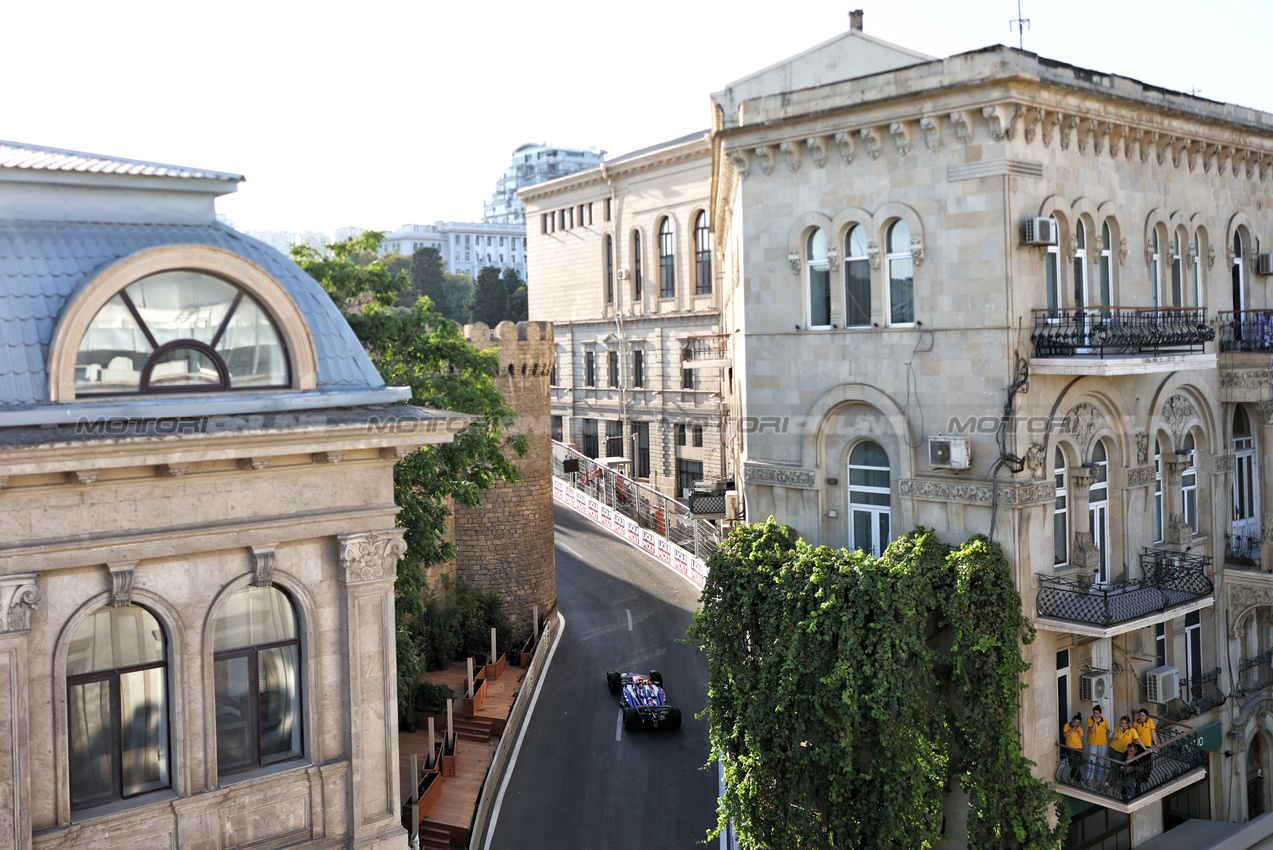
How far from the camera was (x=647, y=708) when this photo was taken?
93.5 ft

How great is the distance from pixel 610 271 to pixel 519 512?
2370cm

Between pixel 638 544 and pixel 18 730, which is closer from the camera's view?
pixel 18 730

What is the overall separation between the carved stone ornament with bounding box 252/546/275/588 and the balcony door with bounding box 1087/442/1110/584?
1550 centimetres

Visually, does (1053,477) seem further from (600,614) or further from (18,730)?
(600,614)

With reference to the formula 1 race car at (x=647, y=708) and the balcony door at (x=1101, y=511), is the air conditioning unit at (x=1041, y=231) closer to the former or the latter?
the balcony door at (x=1101, y=511)

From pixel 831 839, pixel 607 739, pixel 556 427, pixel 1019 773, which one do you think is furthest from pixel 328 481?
pixel 556 427

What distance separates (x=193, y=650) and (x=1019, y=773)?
1333 cm

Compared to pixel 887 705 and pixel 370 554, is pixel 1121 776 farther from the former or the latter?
pixel 370 554

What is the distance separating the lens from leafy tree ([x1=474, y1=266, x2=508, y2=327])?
79.5 m

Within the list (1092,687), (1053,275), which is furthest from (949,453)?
(1092,687)

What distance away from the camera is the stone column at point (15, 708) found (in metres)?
10.4

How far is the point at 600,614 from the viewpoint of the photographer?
38.6 metres

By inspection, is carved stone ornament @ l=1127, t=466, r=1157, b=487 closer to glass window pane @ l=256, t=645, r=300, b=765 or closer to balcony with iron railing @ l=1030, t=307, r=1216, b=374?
balcony with iron railing @ l=1030, t=307, r=1216, b=374

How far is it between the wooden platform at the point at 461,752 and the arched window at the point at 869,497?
9565 millimetres
